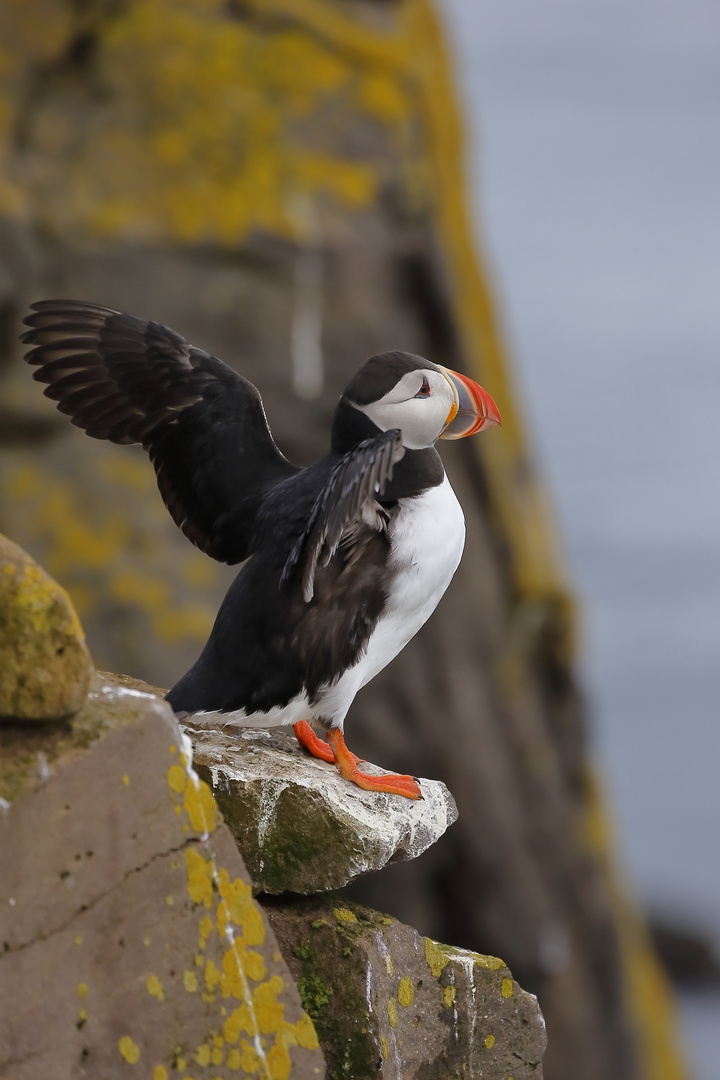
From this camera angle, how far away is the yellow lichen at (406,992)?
3416 millimetres

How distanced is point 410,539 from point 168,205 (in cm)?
745

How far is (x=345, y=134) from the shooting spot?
10.4 meters

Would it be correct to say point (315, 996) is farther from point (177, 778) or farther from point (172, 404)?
point (172, 404)

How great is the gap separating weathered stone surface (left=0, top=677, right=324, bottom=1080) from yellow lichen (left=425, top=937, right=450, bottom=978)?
70 cm

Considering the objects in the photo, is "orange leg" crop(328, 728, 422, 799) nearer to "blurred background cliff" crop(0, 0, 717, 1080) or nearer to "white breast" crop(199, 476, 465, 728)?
"white breast" crop(199, 476, 465, 728)

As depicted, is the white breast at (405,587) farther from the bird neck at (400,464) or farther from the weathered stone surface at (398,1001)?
the weathered stone surface at (398,1001)

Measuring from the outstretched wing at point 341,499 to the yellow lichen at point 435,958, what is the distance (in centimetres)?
104

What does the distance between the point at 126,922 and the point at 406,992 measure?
3.50 feet

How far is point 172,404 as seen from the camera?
381 centimetres

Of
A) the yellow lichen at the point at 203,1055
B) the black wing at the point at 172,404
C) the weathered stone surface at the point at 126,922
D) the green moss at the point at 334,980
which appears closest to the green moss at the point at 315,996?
the green moss at the point at 334,980

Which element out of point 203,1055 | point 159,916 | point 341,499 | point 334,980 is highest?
point 341,499

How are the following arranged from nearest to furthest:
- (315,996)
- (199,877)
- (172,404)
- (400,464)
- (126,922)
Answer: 1. (126,922)
2. (199,877)
3. (315,996)
4. (400,464)
5. (172,404)

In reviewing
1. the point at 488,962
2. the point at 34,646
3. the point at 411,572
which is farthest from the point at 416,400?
the point at 488,962

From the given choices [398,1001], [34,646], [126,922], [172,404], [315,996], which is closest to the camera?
[34,646]
